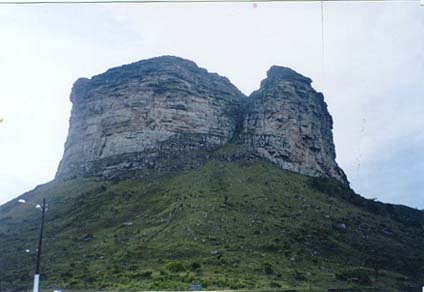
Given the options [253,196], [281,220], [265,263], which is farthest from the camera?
[253,196]

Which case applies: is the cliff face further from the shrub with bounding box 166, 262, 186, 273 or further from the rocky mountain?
the shrub with bounding box 166, 262, 186, 273

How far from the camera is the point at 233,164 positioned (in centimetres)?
5141

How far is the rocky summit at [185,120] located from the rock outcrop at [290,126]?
12 cm

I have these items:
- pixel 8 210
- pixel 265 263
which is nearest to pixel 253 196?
pixel 265 263

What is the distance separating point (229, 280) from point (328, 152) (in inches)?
1624

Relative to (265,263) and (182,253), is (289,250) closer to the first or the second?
(265,263)

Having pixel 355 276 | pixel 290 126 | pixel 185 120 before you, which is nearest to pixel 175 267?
pixel 355 276

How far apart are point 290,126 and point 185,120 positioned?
12.4 meters

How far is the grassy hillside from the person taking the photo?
2994cm

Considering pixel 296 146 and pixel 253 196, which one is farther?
pixel 296 146

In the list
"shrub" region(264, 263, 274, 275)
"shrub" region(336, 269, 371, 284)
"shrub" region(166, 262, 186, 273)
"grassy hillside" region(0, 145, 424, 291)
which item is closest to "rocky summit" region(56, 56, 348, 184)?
"grassy hillside" region(0, 145, 424, 291)

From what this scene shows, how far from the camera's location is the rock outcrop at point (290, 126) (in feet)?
192

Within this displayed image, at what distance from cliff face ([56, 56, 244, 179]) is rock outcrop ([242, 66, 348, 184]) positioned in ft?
12.1

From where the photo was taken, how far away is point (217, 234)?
35.5 metres
